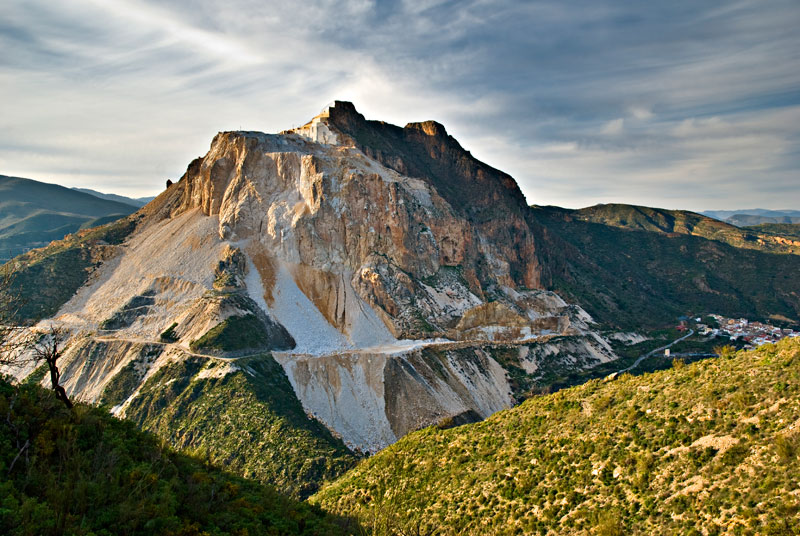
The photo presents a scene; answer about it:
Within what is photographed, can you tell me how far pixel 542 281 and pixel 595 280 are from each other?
28840mm

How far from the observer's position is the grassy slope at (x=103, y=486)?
32.0 feet

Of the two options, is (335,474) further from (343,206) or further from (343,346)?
(343,206)

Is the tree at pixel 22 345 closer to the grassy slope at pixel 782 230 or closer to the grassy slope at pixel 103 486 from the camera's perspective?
the grassy slope at pixel 103 486

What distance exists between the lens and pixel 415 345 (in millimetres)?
64125

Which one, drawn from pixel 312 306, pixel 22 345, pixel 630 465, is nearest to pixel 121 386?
pixel 312 306

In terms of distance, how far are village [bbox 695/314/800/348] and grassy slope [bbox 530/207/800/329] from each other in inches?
324

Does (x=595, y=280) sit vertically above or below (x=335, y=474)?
above

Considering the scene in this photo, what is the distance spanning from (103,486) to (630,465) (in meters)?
16.7

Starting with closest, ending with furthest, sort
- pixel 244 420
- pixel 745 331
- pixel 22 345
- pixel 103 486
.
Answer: pixel 103 486 < pixel 22 345 < pixel 244 420 < pixel 745 331

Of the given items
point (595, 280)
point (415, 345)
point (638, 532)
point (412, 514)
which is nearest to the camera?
point (638, 532)

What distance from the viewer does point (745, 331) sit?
107812 mm

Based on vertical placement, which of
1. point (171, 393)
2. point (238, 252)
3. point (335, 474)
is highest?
point (238, 252)

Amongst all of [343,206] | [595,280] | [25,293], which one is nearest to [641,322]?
[595,280]

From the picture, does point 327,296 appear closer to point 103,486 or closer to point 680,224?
point 103,486
